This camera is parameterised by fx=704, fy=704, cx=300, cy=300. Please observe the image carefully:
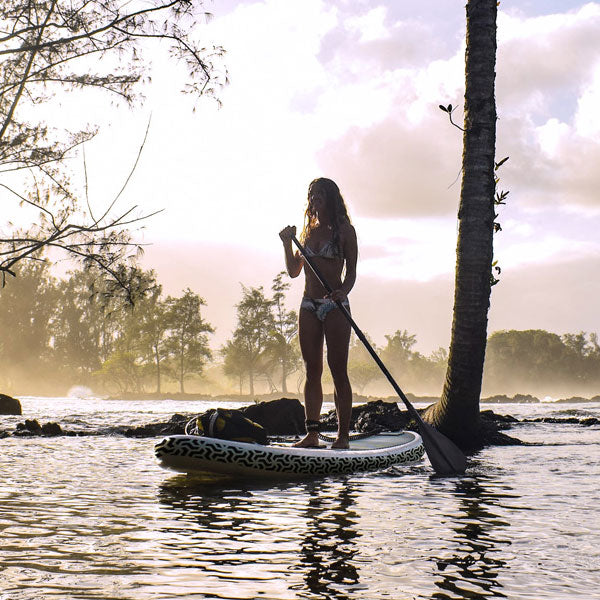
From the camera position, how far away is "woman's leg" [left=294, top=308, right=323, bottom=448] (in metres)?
7.42

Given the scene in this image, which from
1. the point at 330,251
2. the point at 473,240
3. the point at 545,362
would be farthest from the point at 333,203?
the point at 545,362

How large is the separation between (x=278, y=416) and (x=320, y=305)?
6.28m

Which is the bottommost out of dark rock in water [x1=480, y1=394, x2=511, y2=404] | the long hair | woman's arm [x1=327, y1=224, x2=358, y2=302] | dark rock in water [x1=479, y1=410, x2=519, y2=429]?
dark rock in water [x1=480, y1=394, x2=511, y2=404]

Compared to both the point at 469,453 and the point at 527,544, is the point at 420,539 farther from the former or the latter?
the point at 469,453

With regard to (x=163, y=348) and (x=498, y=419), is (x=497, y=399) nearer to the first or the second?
(x=163, y=348)

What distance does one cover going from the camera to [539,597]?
9.50ft

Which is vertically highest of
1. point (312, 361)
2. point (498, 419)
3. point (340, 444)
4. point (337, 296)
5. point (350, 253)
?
point (350, 253)

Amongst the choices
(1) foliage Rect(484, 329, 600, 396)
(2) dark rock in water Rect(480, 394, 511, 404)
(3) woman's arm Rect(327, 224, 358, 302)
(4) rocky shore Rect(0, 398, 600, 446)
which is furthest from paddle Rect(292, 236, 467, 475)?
(1) foliage Rect(484, 329, 600, 396)

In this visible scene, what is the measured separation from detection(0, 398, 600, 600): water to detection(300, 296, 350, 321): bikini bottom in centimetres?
170

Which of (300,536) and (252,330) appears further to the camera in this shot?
(252,330)

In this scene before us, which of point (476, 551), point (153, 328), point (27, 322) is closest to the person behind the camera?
point (476, 551)

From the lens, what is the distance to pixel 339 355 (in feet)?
24.2

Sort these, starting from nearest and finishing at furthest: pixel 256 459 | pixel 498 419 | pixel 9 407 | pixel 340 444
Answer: pixel 256 459
pixel 340 444
pixel 498 419
pixel 9 407

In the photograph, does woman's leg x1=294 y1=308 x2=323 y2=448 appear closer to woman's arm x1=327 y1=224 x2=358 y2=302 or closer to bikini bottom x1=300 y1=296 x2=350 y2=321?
bikini bottom x1=300 y1=296 x2=350 y2=321
